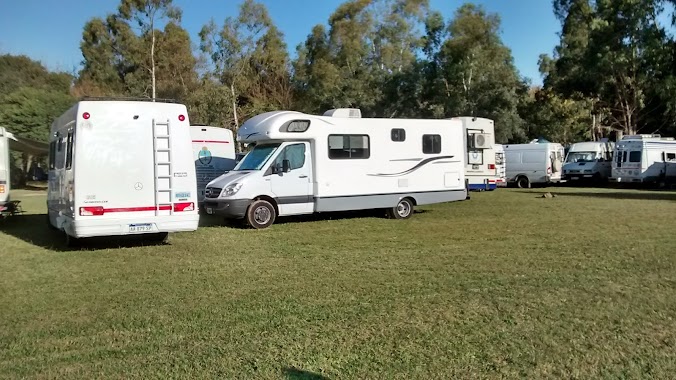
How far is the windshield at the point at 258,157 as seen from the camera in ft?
42.6

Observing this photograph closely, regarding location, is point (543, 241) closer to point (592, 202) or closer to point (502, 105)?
point (592, 202)

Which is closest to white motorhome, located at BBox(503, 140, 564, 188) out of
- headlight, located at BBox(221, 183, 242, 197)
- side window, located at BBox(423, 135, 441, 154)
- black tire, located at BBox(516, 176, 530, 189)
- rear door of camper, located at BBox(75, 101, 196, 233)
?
black tire, located at BBox(516, 176, 530, 189)

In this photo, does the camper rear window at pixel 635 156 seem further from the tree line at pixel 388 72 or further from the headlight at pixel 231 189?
the headlight at pixel 231 189

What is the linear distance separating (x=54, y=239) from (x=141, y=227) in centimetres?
305

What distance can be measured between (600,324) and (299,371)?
280 centimetres

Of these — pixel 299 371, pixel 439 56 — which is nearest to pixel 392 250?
pixel 299 371

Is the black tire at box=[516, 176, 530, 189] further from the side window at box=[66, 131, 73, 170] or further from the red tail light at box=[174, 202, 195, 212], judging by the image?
the side window at box=[66, 131, 73, 170]

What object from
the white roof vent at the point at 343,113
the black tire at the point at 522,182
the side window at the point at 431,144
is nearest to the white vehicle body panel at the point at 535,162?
the black tire at the point at 522,182

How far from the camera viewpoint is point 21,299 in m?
6.45

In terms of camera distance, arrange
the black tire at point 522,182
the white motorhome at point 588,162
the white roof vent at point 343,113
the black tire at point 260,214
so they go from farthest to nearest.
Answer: the white motorhome at point 588,162 → the black tire at point 522,182 → the white roof vent at point 343,113 → the black tire at point 260,214

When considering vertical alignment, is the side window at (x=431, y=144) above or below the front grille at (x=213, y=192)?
above

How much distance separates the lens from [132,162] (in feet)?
31.9

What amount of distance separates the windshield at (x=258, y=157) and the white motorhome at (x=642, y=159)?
21293mm

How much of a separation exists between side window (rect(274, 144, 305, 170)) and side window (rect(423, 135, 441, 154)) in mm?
3352
